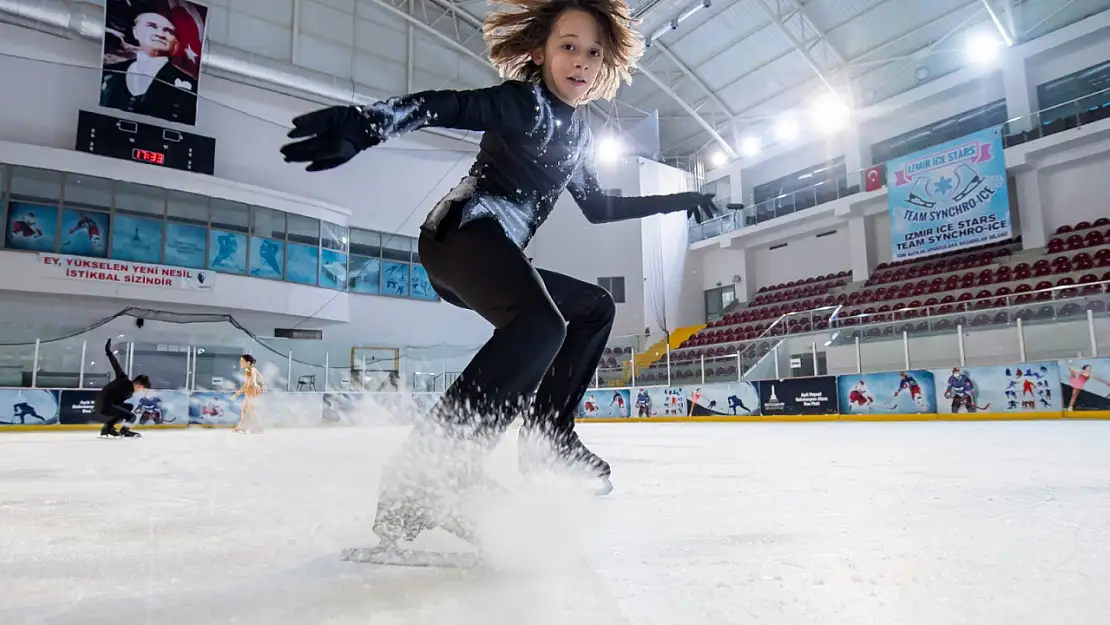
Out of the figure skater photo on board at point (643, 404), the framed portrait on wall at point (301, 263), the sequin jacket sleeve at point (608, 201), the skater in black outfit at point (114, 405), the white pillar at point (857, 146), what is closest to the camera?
the sequin jacket sleeve at point (608, 201)

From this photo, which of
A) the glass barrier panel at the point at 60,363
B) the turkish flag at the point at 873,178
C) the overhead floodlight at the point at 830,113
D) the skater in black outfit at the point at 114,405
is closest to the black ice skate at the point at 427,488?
the skater in black outfit at the point at 114,405

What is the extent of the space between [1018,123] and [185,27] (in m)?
17.0

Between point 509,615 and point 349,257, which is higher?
point 349,257

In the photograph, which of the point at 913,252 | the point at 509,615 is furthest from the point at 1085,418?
the point at 509,615

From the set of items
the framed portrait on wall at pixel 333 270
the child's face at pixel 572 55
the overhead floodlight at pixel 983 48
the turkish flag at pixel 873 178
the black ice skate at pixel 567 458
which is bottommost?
the black ice skate at pixel 567 458

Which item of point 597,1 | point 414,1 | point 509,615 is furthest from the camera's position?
point 414,1

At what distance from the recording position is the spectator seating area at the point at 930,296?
333 inches

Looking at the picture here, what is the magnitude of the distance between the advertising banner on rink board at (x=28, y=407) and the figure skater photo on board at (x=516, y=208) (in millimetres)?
10725

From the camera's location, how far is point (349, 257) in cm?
1728

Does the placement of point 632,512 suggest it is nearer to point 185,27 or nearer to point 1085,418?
point 1085,418

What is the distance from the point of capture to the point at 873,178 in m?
15.6

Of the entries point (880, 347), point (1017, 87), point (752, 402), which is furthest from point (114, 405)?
point (1017, 87)

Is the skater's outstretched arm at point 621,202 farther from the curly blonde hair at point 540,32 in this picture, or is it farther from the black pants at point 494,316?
the black pants at point 494,316

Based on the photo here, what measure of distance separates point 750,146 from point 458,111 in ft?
64.7
